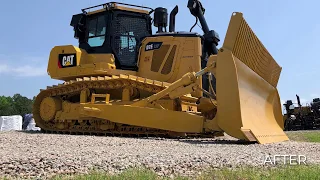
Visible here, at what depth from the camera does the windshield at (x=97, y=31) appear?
11.2 meters

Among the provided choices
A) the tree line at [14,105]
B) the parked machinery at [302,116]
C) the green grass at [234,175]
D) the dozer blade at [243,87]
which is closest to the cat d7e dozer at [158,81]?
the dozer blade at [243,87]

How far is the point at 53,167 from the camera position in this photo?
3994 millimetres

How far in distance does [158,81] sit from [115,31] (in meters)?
2.23

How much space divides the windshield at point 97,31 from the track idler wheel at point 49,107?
202cm

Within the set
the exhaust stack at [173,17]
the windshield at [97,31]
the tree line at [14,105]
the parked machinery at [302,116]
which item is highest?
the tree line at [14,105]

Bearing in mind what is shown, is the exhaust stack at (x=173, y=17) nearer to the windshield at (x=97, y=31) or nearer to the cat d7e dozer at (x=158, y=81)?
the cat d7e dozer at (x=158, y=81)

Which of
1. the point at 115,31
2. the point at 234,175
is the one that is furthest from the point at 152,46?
the point at 234,175

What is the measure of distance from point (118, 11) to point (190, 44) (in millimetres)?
2486

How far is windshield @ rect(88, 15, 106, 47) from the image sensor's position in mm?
11250

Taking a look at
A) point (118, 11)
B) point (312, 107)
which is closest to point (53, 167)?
point (118, 11)

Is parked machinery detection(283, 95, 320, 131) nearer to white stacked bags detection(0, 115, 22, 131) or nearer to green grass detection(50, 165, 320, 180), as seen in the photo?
white stacked bags detection(0, 115, 22, 131)

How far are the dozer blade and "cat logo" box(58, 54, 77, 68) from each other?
4.92 metres

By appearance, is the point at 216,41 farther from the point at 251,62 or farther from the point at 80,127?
the point at 80,127

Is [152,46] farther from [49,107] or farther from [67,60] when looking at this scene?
[49,107]
